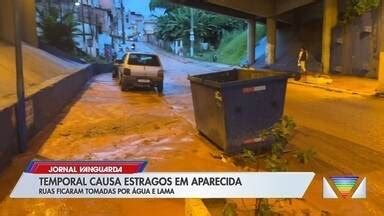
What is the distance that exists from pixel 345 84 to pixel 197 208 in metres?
19.3

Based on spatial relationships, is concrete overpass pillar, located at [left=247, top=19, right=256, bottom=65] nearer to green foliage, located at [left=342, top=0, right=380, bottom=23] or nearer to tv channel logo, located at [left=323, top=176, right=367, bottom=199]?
green foliage, located at [left=342, top=0, right=380, bottom=23]

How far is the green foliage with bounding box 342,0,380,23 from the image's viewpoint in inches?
974

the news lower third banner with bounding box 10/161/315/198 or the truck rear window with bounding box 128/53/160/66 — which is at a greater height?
the truck rear window with bounding box 128/53/160/66

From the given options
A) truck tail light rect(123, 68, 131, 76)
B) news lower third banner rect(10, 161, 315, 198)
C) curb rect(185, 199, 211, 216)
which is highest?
truck tail light rect(123, 68, 131, 76)

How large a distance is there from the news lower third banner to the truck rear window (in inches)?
681

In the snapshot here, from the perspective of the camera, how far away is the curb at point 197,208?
439 centimetres

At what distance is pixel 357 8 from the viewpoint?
85.6 feet

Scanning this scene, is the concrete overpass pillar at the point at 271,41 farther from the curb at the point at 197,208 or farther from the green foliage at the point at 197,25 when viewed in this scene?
the curb at the point at 197,208

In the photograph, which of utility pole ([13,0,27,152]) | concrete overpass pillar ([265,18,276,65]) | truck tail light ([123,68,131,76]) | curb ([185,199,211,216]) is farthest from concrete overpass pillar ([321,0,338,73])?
curb ([185,199,211,216])

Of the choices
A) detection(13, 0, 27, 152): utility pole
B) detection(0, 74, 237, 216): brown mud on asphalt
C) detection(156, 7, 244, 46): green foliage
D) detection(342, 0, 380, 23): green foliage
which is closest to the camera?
detection(0, 74, 237, 216): brown mud on asphalt

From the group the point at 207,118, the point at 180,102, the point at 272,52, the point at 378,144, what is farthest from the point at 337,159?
the point at 272,52

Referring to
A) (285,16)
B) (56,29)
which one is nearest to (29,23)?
(56,29)

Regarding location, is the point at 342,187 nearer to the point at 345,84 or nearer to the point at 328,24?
the point at 345,84

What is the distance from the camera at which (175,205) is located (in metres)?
5.95
